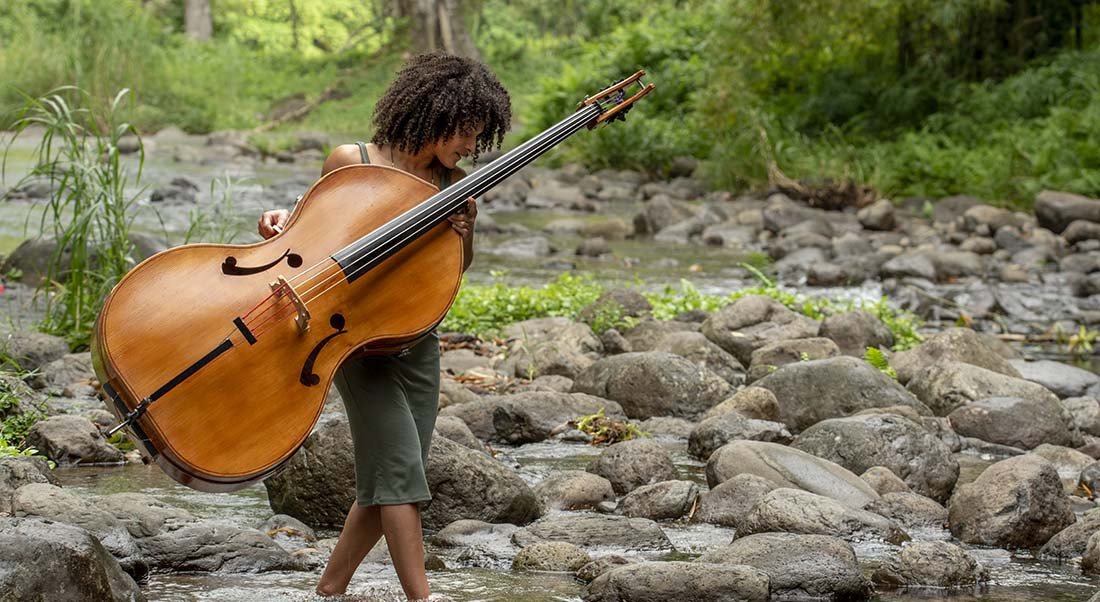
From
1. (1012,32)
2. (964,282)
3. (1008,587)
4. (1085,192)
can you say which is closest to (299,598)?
(1008,587)

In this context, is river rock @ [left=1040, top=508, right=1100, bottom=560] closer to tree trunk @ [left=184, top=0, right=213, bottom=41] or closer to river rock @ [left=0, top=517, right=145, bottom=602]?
river rock @ [left=0, top=517, right=145, bottom=602]

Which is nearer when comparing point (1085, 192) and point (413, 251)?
point (413, 251)

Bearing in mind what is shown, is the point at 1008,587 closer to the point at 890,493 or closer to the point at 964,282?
the point at 890,493

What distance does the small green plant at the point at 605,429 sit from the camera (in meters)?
7.25

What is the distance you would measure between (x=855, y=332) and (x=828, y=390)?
2.32 metres

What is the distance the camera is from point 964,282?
14109 mm

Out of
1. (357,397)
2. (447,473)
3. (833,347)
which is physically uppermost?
(357,397)

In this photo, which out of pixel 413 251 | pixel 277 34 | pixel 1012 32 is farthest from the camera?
pixel 277 34

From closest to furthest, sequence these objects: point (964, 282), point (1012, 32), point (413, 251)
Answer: point (413, 251), point (964, 282), point (1012, 32)

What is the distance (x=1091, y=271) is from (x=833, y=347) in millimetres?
6491

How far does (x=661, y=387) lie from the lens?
26.0 ft

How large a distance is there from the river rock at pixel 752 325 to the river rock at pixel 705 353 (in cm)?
26

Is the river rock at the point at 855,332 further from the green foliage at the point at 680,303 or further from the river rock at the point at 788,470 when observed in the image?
the river rock at the point at 788,470

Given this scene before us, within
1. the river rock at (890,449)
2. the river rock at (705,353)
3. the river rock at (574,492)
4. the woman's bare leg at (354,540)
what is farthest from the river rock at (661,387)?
the woman's bare leg at (354,540)
